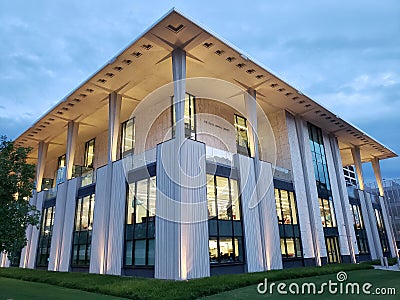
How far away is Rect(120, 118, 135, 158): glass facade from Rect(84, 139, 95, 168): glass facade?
5336mm

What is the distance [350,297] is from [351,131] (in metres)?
20.9

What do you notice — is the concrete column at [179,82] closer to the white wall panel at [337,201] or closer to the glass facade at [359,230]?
the white wall panel at [337,201]

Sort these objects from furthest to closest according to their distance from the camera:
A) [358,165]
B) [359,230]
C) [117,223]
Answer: [358,165]
[359,230]
[117,223]

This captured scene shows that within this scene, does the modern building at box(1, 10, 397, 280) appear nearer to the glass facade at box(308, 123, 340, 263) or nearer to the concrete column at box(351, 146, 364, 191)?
the glass facade at box(308, 123, 340, 263)

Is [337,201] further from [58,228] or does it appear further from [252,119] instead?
[58,228]

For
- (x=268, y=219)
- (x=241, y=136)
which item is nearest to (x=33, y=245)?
(x=241, y=136)

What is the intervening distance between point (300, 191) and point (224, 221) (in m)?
8.46

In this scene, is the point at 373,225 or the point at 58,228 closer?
the point at 58,228

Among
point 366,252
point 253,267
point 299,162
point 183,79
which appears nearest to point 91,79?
point 183,79

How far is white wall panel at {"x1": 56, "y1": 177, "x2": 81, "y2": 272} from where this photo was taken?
65.7 ft

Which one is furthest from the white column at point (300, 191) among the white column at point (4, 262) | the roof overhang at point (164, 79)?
the white column at point (4, 262)

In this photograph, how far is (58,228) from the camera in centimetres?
2152

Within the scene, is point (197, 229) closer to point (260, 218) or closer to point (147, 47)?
point (260, 218)

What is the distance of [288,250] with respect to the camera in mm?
18469
